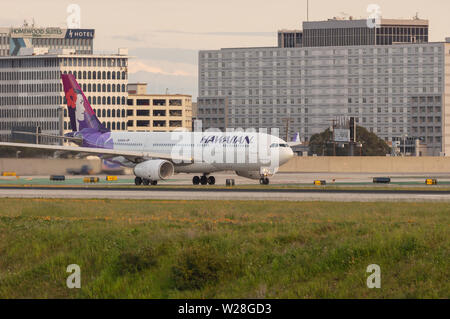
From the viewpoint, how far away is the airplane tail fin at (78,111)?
85.1 m

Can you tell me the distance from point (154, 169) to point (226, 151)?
6.79 metres

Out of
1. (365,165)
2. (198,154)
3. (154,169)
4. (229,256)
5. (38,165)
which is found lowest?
(229,256)

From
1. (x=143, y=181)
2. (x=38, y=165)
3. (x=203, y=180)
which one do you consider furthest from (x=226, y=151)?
(x=38, y=165)

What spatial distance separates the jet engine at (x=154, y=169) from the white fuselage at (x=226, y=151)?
173 cm

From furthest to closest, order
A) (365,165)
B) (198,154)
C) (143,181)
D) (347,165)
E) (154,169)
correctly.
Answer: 1. (365,165)
2. (347,165)
3. (198,154)
4. (143,181)
5. (154,169)

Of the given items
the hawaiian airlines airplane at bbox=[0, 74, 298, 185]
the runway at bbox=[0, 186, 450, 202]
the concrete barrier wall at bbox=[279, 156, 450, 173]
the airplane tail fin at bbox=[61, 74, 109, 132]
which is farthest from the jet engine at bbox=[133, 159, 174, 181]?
the concrete barrier wall at bbox=[279, 156, 450, 173]

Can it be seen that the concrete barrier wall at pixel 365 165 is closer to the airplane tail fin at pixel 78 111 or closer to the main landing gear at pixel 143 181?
the airplane tail fin at pixel 78 111

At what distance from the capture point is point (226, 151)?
73.9 m

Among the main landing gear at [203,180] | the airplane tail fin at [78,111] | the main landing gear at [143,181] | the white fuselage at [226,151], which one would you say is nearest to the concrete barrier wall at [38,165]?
the airplane tail fin at [78,111]

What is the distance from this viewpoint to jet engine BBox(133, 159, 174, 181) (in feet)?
237

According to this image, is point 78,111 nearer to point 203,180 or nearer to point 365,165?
point 203,180

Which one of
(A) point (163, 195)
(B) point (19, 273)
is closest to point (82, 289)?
(B) point (19, 273)
